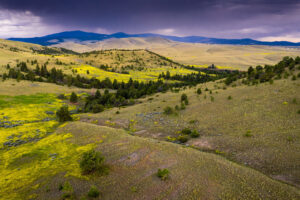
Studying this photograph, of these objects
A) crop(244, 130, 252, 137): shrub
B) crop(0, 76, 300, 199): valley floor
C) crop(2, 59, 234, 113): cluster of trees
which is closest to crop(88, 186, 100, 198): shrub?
crop(0, 76, 300, 199): valley floor

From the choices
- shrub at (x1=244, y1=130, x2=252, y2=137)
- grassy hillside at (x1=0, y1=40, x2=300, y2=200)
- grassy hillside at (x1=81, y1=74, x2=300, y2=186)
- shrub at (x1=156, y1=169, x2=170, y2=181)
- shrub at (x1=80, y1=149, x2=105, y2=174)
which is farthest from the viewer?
shrub at (x1=244, y1=130, x2=252, y2=137)

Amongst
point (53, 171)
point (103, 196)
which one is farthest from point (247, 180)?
point (53, 171)

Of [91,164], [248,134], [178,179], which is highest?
[248,134]

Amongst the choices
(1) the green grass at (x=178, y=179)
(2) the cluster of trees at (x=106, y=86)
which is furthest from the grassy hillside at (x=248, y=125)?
(2) the cluster of trees at (x=106, y=86)

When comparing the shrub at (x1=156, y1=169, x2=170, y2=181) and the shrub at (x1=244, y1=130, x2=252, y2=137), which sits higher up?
the shrub at (x1=244, y1=130, x2=252, y2=137)

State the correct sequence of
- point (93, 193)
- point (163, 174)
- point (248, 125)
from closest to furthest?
point (93, 193) → point (163, 174) → point (248, 125)

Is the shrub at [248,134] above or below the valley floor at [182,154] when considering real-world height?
above

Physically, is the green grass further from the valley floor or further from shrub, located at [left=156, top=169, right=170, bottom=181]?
shrub, located at [left=156, top=169, right=170, bottom=181]

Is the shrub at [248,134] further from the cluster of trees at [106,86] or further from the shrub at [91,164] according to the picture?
the cluster of trees at [106,86]

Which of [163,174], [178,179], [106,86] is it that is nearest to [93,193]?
[163,174]

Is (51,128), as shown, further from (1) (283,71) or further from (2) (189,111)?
(1) (283,71)

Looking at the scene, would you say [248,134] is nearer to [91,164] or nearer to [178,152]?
[178,152]

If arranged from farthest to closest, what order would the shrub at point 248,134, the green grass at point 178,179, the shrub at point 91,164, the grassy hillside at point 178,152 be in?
1. the shrub at point 248,134
2. the shrub at point 91,164
3. the grassy hillside at point 178,152
4. the green grass at point 178,179
